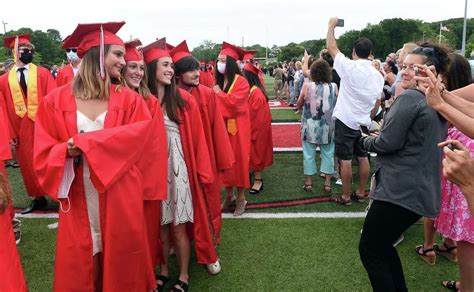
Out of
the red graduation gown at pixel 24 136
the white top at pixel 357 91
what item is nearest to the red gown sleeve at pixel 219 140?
the white top at pixel 357 91

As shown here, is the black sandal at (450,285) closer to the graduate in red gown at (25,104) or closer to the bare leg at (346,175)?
the bare leg at (346,175)

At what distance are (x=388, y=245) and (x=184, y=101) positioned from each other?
191 cm

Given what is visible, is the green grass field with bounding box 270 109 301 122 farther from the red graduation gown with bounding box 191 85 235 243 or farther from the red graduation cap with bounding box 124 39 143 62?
the red graduation cap with bounding box 124 39 143 62

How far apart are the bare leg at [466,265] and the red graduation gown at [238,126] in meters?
2.54

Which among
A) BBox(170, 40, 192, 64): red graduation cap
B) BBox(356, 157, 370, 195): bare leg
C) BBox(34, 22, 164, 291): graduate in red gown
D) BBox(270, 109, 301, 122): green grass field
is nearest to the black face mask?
BBox(170, 40, 192, 64): red graduation cap

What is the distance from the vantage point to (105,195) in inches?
103

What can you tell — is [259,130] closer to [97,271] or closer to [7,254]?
[97,271]

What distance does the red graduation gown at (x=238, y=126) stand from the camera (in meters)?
4.92

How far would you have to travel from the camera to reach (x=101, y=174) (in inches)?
97.5

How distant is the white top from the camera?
476cm

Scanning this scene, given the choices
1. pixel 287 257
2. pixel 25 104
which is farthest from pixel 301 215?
pixel 25 104

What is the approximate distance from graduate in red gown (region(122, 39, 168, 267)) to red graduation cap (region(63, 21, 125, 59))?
1.16ft

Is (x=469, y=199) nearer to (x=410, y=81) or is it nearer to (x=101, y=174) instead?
(x=410, y=81)

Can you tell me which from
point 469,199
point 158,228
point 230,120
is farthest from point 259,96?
point 469,199
